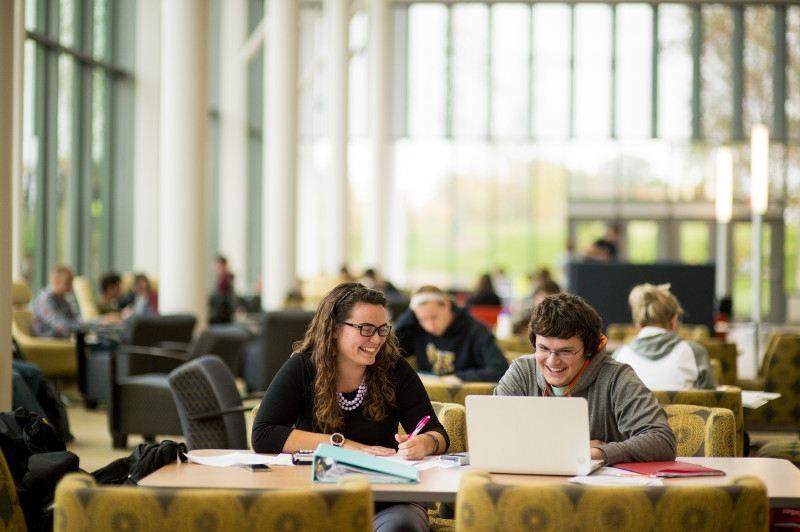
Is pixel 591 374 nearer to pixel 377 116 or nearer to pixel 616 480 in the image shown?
pixel 616 480

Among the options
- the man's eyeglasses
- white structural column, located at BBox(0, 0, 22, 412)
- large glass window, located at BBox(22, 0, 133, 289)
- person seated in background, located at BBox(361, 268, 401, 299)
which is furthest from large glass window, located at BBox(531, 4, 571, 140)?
the man's eyeglasses

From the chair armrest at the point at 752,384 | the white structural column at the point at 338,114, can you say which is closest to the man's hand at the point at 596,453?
the chair armrest at the point at 752,384

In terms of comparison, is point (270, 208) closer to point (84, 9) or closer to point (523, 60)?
point (84, 9)

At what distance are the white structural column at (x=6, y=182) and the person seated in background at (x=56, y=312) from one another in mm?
4788

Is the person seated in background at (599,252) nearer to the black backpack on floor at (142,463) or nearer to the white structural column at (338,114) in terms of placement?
the white structural column at (338,114)

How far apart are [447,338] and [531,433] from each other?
4179mm

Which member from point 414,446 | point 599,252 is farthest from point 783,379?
point 599,252

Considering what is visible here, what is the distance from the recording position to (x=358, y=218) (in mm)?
30719

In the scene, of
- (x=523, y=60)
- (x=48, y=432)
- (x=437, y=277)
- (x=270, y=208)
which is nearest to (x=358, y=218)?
(x=437, y=277)

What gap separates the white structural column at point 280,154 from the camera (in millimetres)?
17859

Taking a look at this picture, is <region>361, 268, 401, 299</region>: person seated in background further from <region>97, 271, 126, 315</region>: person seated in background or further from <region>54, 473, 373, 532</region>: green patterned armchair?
<region>54, 473, 373, 532</region>: green patterned armchair

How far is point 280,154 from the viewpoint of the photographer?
17.9 metres

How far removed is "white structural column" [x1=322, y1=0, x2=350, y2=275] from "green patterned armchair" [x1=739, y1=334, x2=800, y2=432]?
13.8 meters

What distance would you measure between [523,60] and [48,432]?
85.0 feet
